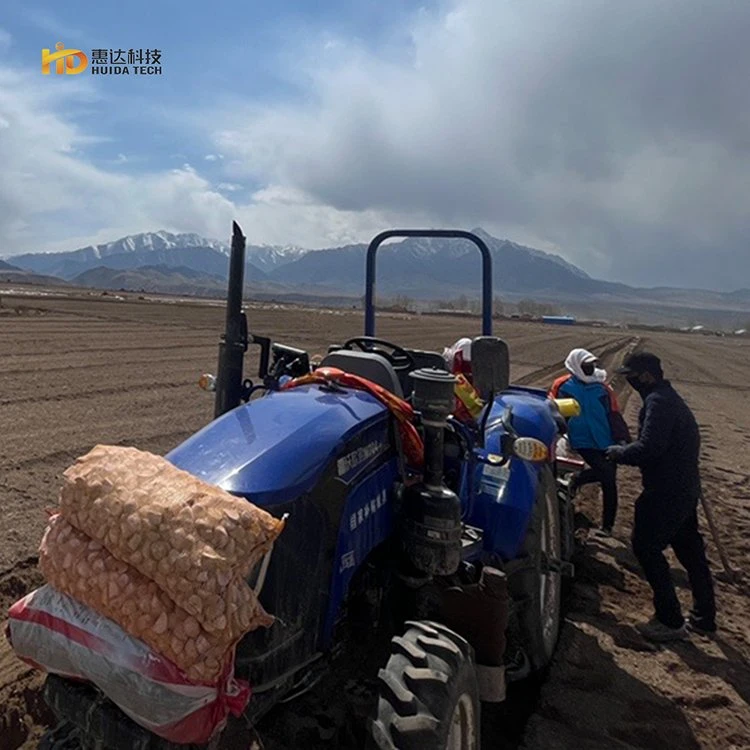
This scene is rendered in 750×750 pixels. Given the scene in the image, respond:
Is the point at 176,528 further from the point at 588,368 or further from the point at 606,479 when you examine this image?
the point at 588,368

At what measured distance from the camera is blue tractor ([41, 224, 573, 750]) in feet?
5.72

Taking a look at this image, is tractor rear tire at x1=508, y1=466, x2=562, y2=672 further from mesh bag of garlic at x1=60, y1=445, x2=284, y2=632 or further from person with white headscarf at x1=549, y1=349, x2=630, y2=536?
person with white headscarf at x1=549, y1=349, x2=630, y2=536

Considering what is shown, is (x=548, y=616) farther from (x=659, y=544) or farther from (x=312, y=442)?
(x=312, y=442)

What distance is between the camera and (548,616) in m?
3.34

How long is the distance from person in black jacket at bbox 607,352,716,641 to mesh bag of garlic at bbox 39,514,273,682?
116 inches

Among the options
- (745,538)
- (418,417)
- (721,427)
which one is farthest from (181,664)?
(721,427)

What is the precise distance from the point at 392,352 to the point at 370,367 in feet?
2.19

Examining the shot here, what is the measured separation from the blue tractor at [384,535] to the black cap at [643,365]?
1208mm

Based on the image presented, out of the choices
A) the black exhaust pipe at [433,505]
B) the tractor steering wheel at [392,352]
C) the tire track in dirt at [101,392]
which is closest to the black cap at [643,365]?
the tractor steering wheel at [392,352]

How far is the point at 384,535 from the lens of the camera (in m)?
2.23

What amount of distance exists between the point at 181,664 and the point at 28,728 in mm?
1659

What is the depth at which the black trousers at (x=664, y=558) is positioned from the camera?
3715mm

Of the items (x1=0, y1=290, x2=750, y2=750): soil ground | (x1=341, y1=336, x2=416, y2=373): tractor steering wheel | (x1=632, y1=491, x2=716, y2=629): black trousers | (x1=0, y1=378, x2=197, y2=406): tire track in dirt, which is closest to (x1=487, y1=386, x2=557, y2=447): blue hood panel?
(x1=632, y1=491, x2=716, y2=629): black trousers

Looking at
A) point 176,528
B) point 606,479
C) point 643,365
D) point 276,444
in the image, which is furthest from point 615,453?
point 176,528
